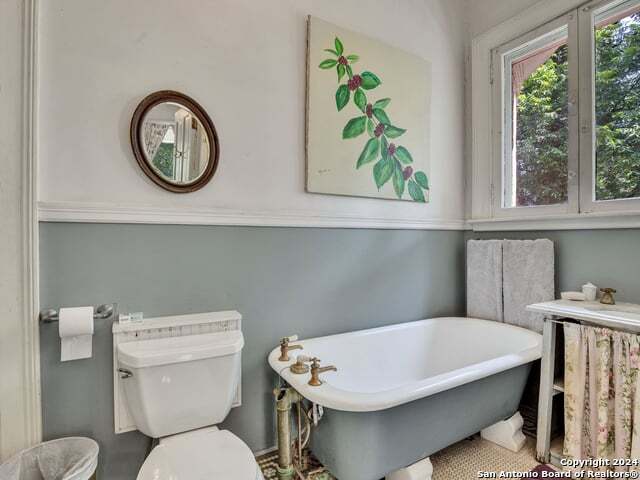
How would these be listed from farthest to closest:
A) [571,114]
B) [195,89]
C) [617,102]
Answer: [571,114]
[617,102]
[195,89]

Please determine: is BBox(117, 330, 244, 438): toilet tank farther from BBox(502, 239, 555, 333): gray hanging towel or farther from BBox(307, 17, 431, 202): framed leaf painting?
BBox(502, 239, 555, 333): gray hanging towel

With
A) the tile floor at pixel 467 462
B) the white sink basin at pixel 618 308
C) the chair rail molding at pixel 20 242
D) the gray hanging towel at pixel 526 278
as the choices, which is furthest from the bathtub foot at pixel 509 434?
the chair rail molding at pixel 20 242

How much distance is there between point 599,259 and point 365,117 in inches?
58.6

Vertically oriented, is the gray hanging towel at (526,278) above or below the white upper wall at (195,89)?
below

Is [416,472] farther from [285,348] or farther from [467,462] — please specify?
[285,348]

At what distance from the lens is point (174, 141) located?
151 cm

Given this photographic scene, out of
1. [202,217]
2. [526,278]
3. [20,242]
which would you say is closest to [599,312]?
[526,278]

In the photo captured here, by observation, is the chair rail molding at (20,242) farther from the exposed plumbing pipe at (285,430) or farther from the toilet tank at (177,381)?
the exposed plumbing pipe at (285,430)

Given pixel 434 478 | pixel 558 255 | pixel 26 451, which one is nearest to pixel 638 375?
pixel 558 255

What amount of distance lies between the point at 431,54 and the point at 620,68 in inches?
41.7

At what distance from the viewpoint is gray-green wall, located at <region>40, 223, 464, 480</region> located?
133cm

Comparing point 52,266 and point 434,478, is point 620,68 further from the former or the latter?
point 52,266

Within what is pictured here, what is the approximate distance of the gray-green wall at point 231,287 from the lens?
4.35 ft

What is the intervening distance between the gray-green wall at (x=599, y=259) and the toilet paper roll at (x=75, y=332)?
2.37 m
